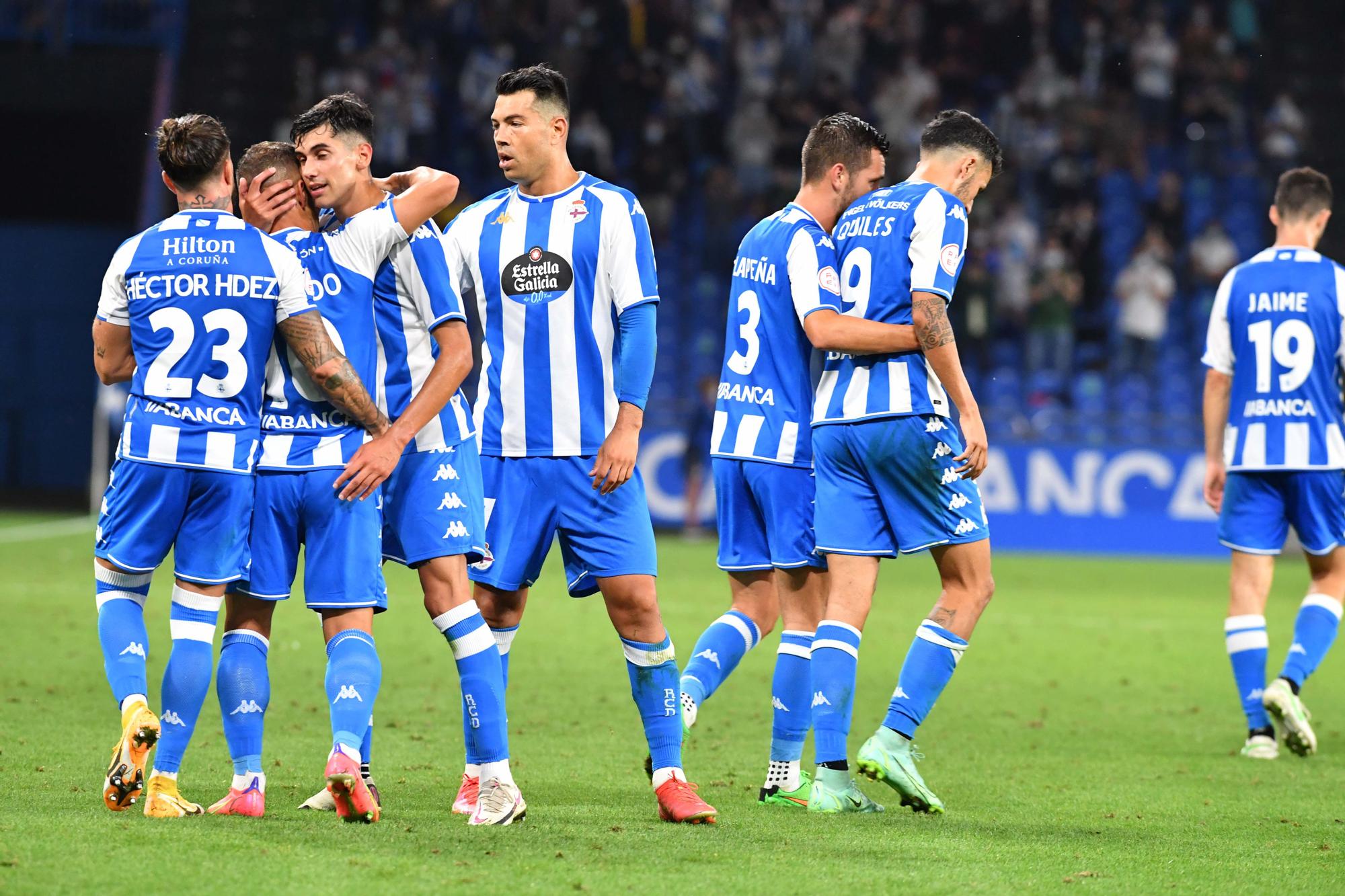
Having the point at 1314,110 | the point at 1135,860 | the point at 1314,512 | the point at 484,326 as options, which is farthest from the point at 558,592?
the point at 1314,110

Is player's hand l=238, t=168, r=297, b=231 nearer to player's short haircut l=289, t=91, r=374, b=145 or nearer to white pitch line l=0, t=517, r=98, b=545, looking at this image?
player's short haircut l=289, t=91, r=374, b=145

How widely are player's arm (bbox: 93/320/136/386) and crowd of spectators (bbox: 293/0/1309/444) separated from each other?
49.8 feet

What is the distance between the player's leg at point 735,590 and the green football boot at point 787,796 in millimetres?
397

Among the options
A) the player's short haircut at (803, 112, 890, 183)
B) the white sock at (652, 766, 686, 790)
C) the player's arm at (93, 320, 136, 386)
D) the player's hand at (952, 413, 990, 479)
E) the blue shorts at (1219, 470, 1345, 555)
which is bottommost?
the white sock at (652, 766, 686, 790)

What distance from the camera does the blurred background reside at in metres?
20.2

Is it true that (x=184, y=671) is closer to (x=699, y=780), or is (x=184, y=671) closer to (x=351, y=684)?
(x=351, y=684)

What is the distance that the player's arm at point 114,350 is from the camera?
487 cm

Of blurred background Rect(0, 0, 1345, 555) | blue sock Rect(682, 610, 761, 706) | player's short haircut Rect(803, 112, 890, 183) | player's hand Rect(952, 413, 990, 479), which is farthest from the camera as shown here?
blurred background Rect(0, 0, 1345, 555)

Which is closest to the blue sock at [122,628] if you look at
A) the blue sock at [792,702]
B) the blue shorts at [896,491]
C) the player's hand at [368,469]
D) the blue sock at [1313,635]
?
the player's hand at [368,469]

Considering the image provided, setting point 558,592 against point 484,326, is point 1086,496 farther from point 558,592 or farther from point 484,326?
point 484,326

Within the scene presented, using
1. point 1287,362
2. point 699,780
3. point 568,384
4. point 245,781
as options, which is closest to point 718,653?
point 699,780

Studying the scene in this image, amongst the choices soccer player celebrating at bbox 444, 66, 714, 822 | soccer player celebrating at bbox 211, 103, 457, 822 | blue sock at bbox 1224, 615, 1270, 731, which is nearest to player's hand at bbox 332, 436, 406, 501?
soccer player celebrating at bbox 211, 103, 457, 822

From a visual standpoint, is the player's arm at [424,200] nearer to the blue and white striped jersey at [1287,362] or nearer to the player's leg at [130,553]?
the player's leg at [130,553]

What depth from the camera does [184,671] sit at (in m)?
4.76
